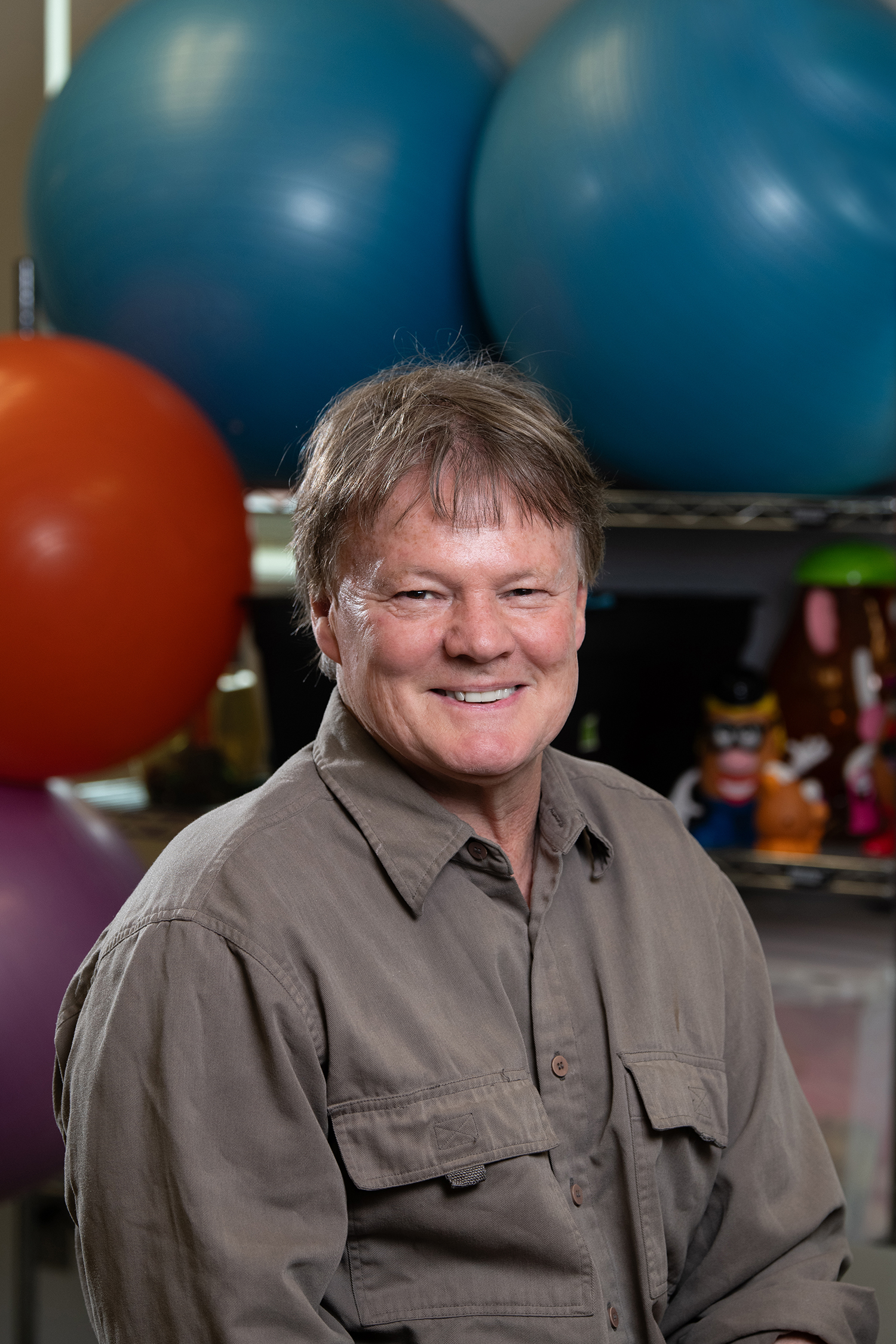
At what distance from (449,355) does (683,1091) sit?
103 cm

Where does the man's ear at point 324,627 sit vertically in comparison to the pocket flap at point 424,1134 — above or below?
above

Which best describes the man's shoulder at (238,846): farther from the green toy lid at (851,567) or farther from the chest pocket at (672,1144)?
the green toy lid at (851,567)

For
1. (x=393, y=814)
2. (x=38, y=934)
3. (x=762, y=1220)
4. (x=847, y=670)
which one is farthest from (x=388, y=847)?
(x=847, y=670)

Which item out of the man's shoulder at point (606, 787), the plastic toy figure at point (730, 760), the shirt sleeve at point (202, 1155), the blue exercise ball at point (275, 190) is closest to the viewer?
the shirt sleeve at point (202, 1155)

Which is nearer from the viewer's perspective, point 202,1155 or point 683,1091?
point 202,1155

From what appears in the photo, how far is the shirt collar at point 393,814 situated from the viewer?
0.72 m

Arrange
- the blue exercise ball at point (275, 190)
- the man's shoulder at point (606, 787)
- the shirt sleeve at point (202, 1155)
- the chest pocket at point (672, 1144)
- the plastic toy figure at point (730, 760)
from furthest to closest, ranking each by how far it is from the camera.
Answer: the plastic toy figure at point (730, 760), the blue exercise ball at point (275, 190), the man's shoulder at point (606, 787), the chest pocket at point (672, 1144), the shirt sleeve at point (202, 1155)

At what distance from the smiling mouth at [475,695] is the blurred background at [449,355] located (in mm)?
745

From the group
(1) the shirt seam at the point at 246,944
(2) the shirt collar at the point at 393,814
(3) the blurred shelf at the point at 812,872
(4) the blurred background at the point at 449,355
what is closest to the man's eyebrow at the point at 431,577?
(2) the shirt collar at the point at 393,814

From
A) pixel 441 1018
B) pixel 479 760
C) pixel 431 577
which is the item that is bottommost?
pixel 441 1018

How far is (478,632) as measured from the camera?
0.72 m

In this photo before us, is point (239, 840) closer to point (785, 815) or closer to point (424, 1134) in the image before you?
point (424, 1134)

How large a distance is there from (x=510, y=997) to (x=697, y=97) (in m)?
1.05

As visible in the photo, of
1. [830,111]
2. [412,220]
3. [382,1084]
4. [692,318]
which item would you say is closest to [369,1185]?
[382,1084]
